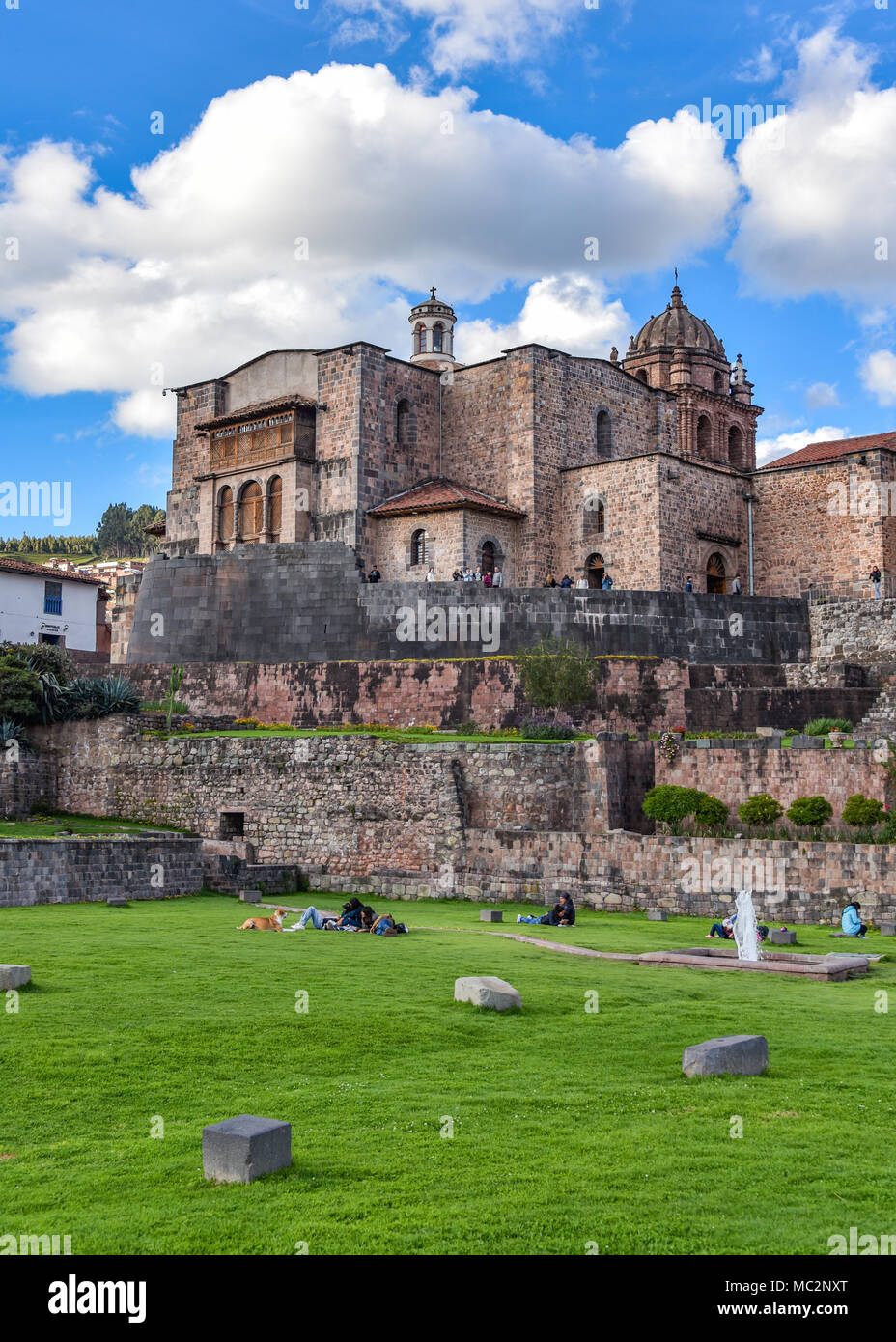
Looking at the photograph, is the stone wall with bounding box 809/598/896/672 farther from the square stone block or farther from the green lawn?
the square stone block

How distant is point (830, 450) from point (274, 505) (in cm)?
1879

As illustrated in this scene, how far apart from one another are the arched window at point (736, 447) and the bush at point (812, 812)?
30.6 meters

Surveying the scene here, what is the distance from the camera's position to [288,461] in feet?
139

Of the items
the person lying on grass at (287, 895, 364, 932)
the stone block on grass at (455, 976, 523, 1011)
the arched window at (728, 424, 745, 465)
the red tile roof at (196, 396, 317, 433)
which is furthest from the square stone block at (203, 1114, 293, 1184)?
the arched window at (728, 424, 745, 465)

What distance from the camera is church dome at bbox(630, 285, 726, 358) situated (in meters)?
51.8

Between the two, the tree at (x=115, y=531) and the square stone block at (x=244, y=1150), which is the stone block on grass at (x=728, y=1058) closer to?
the square stone block at (x=244, y=1150)

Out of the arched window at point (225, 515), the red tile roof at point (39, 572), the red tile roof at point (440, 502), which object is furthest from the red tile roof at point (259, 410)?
the red tile roof at point (39, 572)

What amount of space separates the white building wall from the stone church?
365 inches

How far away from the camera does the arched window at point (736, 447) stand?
52.0 metres

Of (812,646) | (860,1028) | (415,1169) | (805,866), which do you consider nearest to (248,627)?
(812,646)

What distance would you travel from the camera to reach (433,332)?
50.2m

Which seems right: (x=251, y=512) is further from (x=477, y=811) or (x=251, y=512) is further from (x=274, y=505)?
(x=477, y=811)
